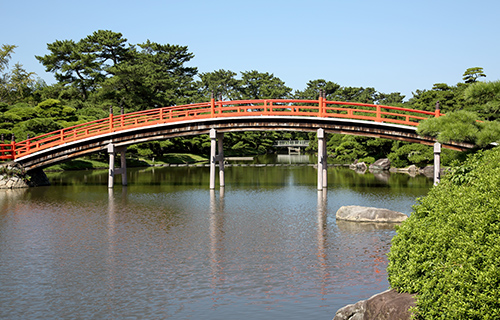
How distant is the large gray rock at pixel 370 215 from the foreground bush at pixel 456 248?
38.7 ft

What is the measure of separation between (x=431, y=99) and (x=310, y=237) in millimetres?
51567

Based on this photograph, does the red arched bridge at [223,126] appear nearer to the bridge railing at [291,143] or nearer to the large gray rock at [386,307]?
the large gray rock at [386,307]

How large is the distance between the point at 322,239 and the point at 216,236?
3.90 meters

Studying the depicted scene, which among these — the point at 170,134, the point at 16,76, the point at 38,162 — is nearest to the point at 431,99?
the point at 170,134

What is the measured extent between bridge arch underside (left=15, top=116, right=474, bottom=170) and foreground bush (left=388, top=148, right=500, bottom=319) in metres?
22.0

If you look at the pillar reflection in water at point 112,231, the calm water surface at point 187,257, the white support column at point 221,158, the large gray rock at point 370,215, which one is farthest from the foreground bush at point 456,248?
the white support column at point 221,158

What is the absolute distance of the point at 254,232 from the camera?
20125 mm

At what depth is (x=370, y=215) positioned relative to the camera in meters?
22.0

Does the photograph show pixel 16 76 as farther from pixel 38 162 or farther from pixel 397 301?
pixel 397 301

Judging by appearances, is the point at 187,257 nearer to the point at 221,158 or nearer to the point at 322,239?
the point at 322,239

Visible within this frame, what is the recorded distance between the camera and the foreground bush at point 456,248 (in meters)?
7.65

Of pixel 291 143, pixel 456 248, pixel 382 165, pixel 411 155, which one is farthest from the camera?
pixel 291 143

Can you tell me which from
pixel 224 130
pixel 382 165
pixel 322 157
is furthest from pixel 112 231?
pixel 382 165

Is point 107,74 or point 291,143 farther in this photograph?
point 291,143
